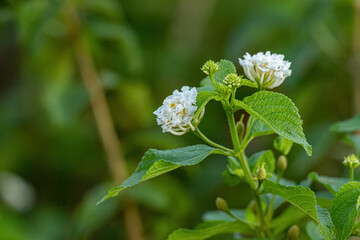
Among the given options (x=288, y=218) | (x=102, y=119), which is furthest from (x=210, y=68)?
(x=102, y=119)

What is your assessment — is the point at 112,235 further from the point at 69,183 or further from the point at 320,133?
the point at 320,133

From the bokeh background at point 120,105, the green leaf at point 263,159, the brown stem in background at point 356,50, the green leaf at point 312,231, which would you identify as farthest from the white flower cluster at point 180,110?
the brown stem in background at point 356,50

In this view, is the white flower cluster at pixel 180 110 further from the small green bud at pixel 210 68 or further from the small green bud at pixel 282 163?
the small green bud at pixel 282 163

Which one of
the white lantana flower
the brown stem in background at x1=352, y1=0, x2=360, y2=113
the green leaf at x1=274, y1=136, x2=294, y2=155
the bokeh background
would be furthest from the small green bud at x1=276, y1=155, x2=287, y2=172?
the brown stem in background at x1=352, y1=0, x2=360, y2=113

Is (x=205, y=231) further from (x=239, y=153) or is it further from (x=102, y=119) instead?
(x=102, y=119)

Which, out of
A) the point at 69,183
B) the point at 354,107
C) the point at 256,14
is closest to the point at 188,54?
the point at 256,14

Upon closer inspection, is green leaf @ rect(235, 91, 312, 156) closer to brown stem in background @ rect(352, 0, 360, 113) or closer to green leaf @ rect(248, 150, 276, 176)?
green leaf @ rect(248, 150, 276, 176)

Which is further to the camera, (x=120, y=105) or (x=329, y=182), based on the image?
(x=120, y=105)
